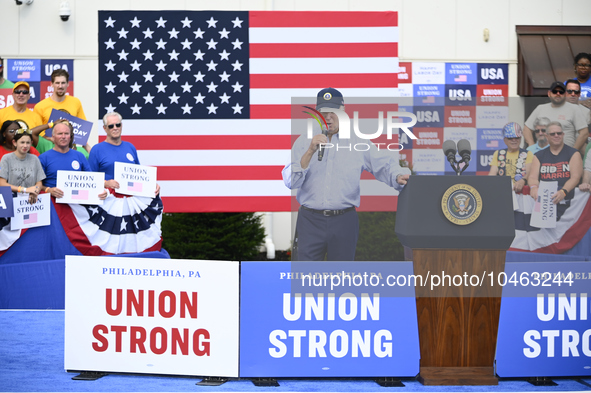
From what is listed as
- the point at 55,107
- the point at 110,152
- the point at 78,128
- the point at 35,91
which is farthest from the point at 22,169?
the point at 35,91

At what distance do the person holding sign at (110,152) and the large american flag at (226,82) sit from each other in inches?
24.0

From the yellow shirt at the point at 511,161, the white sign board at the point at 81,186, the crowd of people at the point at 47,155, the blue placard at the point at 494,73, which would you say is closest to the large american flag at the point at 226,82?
the crowd of people at the point at 47,155

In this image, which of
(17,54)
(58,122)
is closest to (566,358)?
(58,122)

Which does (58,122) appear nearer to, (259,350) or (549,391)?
(259,350)

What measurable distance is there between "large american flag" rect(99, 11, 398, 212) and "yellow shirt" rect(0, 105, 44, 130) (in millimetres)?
733

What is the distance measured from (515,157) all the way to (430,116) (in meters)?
5.79

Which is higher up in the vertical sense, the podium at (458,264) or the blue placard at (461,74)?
the blue placard at (461,74)

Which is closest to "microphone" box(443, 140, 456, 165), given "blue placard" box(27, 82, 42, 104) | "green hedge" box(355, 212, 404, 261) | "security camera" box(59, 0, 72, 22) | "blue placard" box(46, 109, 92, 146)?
"green hedge" box(355, 212, 404, 261)

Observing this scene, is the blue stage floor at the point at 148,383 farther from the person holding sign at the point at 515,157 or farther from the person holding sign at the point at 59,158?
the person holding sign at the point at 59,158

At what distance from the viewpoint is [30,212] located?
19.6ft

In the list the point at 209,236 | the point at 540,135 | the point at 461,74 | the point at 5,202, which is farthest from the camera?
the point at 461,74

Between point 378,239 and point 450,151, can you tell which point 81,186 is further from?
point 450,151

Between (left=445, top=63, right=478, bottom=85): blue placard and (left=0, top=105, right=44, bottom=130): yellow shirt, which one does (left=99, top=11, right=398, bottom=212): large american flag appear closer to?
(left=0, top=105, right=44, bottom=130): yellow shirt

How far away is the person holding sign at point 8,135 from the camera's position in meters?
6.11
